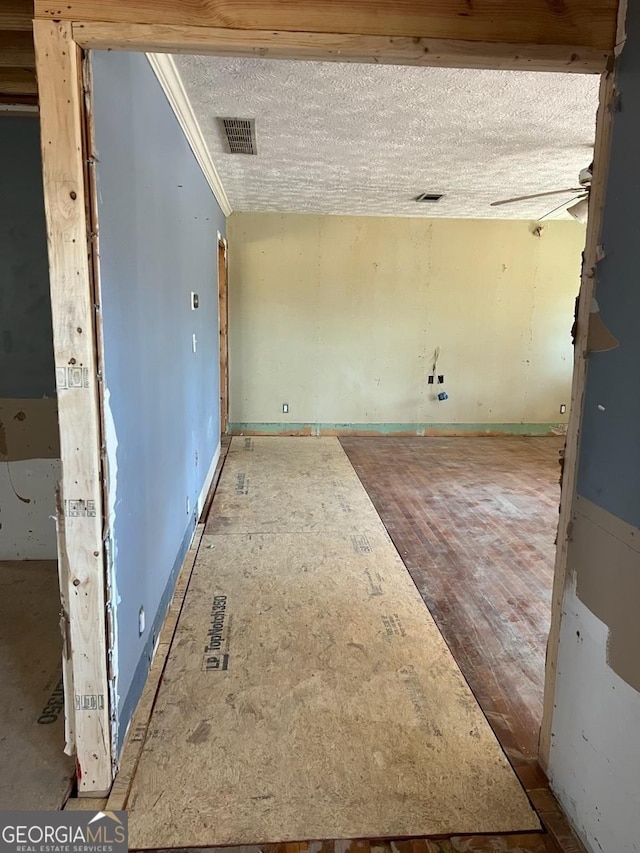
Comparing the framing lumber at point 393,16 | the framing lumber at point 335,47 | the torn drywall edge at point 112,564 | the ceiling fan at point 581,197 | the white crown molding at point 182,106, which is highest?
the white crown molding at point 182,106

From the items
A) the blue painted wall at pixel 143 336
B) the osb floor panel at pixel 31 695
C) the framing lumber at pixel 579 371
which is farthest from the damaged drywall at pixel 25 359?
the framing lumber at pixel 579 371

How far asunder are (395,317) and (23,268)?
183 inches

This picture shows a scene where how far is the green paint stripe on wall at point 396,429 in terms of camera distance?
689cm

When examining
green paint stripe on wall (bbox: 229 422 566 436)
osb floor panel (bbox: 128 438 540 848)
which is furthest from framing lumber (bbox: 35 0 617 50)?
green paint stripe on wall (bbox: 229 422 566 436)

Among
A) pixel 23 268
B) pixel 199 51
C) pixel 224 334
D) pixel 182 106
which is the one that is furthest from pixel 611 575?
pixel 224 334

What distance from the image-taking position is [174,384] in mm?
2877

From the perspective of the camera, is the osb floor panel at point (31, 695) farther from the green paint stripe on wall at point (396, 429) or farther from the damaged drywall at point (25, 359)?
the green paint stripe on wall at point (396, 429)

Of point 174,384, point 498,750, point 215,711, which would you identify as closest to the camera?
point 498,750

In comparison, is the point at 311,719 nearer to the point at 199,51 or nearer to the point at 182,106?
the point at 199,51

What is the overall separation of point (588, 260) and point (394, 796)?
1744 millimetres

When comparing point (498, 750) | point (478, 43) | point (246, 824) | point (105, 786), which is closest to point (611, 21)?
point (478, 43)

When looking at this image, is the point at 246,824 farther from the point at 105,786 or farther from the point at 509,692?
the point at 509,692

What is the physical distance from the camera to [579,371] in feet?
5.14

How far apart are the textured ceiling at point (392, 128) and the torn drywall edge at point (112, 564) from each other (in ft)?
6.37
